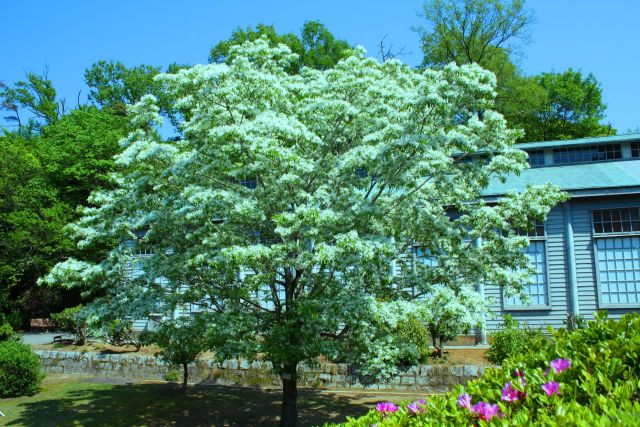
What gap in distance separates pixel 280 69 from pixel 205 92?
241cm

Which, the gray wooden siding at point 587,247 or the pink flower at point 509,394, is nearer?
the pink flower at point 509,394

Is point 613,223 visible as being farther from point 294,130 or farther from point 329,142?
point 294,130

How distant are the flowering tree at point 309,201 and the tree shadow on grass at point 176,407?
2297mm

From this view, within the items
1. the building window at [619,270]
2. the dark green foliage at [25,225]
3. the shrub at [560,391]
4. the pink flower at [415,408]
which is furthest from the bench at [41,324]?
the shrub at [560,391]

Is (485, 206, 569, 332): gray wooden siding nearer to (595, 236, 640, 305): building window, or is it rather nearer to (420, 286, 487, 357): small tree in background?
(595, 236, 640, 305): building window

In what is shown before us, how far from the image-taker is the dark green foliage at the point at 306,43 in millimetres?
39219

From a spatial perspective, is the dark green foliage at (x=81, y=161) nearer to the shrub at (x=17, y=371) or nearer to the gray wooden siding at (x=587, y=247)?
the shrub at (x=17, y=371)

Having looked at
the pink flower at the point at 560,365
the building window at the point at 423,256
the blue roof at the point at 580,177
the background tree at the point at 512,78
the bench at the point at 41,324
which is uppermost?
the background tree at the point at 512,78

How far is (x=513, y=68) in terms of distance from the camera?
37.9m

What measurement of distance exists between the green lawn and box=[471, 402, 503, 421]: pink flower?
918cm

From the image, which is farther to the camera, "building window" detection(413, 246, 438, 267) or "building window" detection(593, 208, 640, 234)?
"building window" detection(593, 208, 640, 234)

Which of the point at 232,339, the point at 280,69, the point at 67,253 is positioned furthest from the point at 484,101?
the point at 67,253

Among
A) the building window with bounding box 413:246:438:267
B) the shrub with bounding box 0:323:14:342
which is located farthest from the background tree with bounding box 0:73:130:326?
the building window with bounding box 413:246:438:267

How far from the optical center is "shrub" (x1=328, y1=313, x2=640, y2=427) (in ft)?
10.8
